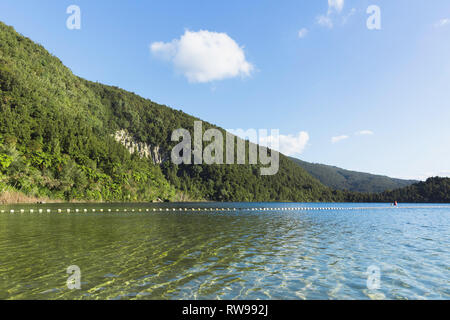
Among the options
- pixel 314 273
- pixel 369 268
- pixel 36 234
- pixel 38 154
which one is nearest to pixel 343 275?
pixel 314 273

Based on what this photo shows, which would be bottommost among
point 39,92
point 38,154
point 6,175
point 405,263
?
point 405,263

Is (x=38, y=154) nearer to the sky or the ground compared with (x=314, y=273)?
nearer to the sky

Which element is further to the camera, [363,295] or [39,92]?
[39,92]

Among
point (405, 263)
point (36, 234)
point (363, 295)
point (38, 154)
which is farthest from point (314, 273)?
point (38, 154)
